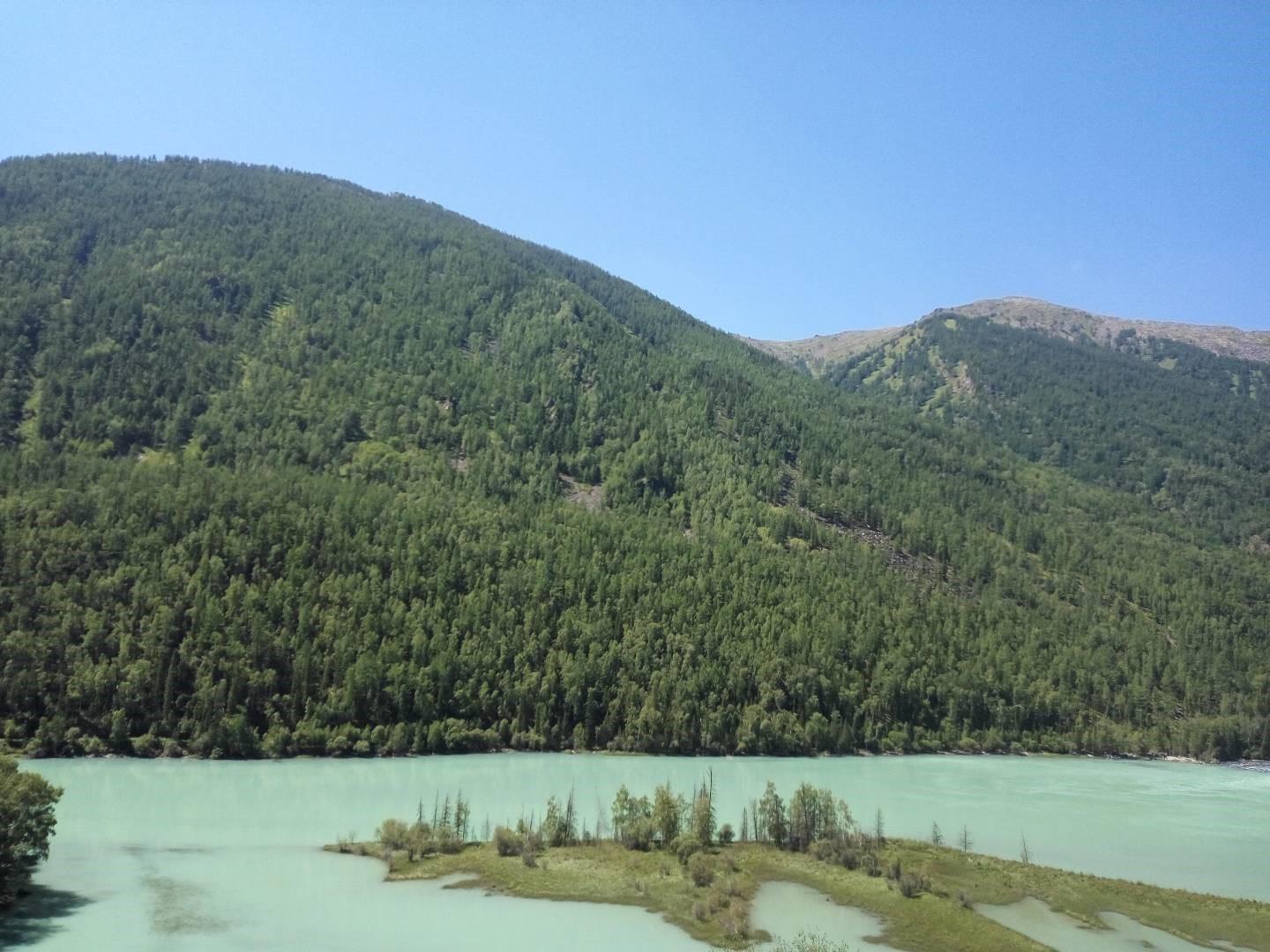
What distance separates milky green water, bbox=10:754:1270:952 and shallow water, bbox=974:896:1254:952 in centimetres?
1012

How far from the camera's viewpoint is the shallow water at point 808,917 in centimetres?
4022

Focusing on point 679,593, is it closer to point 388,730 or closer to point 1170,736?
point 388,730

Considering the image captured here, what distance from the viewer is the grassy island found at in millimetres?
42156

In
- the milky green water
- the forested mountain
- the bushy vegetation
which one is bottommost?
the milky green water

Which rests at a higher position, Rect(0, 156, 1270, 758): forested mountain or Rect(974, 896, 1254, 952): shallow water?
Rect(0, 156, 1270, 758): forested mountain

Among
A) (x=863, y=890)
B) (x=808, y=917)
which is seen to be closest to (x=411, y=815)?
(x=808, y=917)

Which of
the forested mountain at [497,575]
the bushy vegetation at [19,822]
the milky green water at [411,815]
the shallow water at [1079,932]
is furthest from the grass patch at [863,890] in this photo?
the forested mountain at [497,575]

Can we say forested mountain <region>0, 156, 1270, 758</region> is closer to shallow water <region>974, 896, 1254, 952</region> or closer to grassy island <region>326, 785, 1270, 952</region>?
grassy island <region>326, 785, 1270, 952</region>

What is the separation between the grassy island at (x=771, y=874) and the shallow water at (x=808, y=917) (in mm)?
610

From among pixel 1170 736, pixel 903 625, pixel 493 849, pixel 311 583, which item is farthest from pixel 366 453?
pixel 1170 736

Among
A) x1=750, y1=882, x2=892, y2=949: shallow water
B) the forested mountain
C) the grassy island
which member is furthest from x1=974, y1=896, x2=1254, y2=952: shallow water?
the forested mountain

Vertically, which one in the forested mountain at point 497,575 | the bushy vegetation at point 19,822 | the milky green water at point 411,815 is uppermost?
the forested mountain at point 497,575

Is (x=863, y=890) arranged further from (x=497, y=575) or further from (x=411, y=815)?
(x=497, y=575)

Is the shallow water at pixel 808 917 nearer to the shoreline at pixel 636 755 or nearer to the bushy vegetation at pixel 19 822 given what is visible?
the bushy vegetation at pixel 19 822
